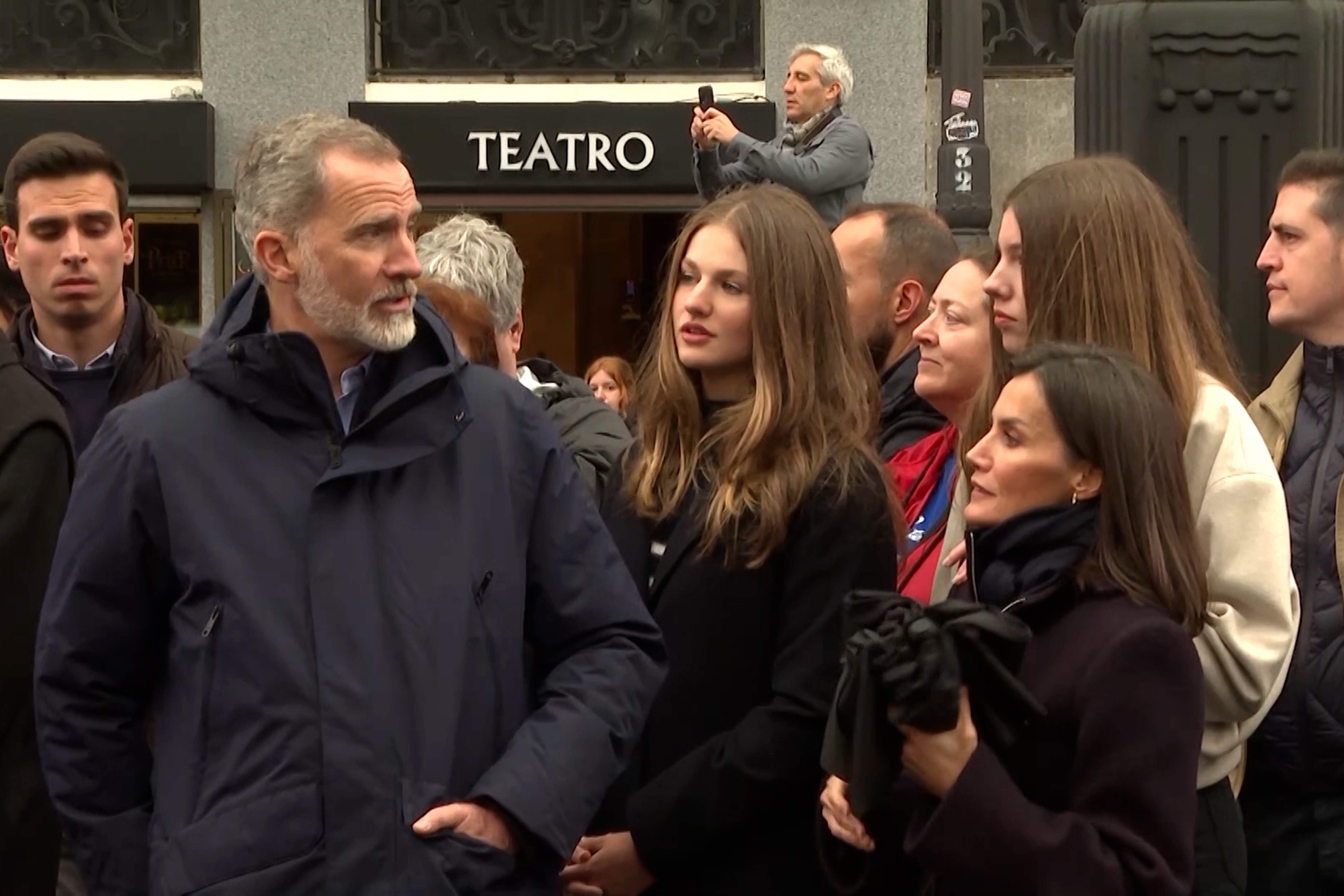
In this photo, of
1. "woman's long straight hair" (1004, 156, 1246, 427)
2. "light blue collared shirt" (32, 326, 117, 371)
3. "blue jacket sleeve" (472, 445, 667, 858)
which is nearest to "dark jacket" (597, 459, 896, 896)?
"blue jacket sleeve" (472, 445, 667, 858)

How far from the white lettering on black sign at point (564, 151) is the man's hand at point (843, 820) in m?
10.2

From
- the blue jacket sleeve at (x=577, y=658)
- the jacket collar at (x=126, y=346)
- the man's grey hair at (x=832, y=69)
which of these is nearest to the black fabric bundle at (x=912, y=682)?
the blue jacket sleeve at (x=577, y=658)

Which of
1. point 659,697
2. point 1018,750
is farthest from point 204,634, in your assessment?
point 1018,750

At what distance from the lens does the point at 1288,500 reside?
4086 millimetres

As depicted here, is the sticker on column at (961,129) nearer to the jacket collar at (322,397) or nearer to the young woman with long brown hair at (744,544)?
the young woman with long brown hair at (744,544)

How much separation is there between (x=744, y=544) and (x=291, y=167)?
104 cm

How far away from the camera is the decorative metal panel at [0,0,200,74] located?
1353 cm

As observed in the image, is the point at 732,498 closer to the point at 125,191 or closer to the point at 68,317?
the point at 68,317

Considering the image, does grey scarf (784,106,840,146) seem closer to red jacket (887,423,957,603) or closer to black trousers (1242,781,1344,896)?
red jacket (887,423,957,603)

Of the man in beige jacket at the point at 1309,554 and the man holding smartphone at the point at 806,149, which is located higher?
the man holding smartphone at the point at 806,149

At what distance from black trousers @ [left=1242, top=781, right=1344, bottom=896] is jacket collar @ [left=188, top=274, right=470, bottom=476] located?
1856 millimetres

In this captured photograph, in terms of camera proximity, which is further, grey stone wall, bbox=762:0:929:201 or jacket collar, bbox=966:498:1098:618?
grey stone wall, bbox=762:0:929:201

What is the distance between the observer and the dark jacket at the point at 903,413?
4.69m

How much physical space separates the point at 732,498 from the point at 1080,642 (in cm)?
80
